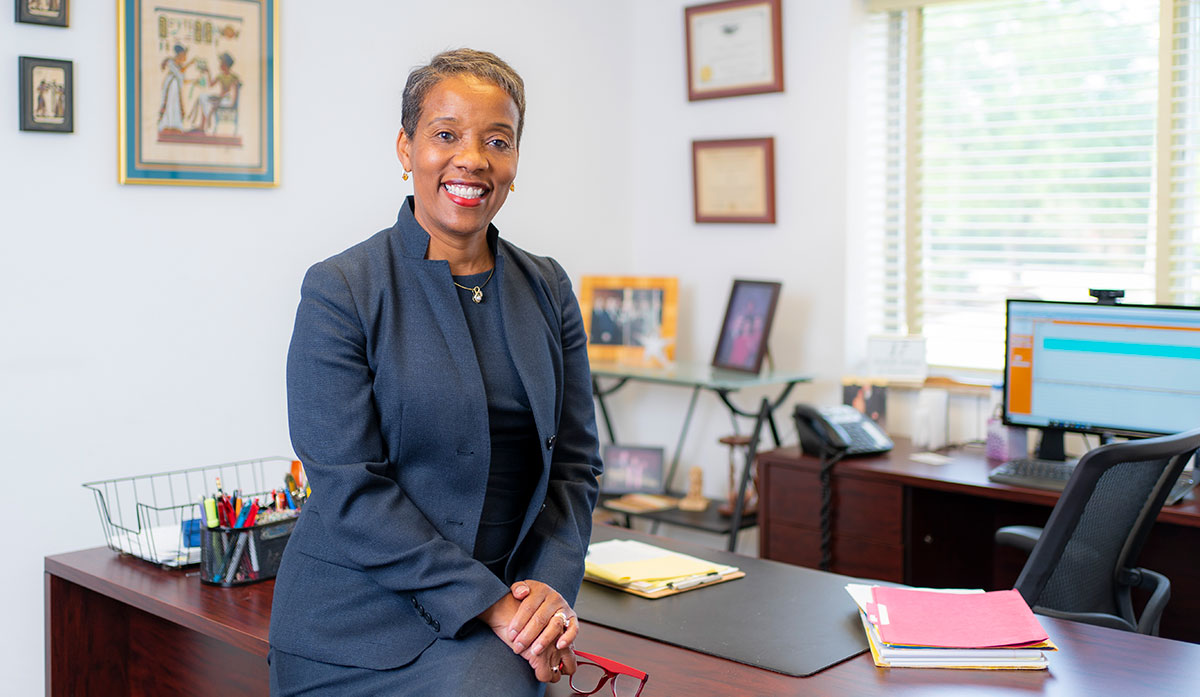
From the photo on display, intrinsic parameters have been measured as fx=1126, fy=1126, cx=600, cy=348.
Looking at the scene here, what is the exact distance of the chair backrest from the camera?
82.0 inches

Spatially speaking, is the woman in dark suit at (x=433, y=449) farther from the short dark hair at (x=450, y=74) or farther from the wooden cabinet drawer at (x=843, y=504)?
the wooden cabinet drawer at (x=843, y=504)

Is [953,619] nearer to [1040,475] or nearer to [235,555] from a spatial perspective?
[235,555]

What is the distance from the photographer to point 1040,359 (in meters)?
3.14

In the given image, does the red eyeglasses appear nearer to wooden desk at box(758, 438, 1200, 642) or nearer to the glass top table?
wooden desk at box(758, 438, 1200, 642)

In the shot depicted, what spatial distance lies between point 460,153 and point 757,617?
874 mm

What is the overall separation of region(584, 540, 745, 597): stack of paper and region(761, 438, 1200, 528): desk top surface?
1179mm

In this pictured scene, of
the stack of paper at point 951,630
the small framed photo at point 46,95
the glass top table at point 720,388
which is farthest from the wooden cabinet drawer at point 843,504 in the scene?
the small framed photo at point 46,95

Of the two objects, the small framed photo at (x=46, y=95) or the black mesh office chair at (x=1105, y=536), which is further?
the small framed photo at (x=46, y=95)

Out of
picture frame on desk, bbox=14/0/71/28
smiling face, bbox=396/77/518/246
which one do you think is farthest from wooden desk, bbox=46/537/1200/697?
picture frame on desk, bbox=14/0/71/28

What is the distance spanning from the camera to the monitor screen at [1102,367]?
2.91 metres

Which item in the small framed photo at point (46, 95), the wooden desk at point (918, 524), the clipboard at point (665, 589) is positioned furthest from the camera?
the wooden desk at point (918, 524)

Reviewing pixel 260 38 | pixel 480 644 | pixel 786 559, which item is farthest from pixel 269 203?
pixel 480 644

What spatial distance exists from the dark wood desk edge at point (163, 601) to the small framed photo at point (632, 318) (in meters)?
2.24

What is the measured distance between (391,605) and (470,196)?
0.60 meters
